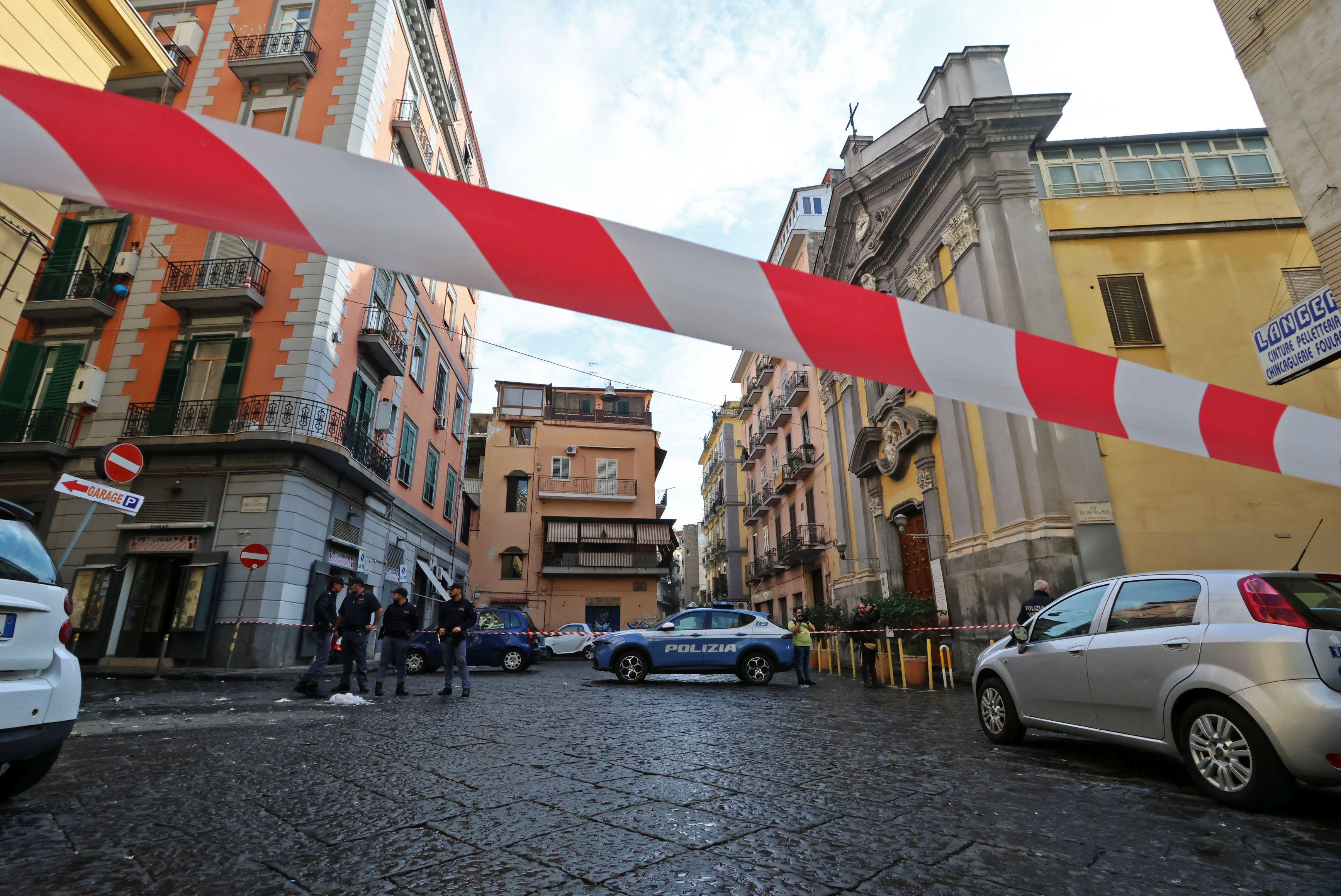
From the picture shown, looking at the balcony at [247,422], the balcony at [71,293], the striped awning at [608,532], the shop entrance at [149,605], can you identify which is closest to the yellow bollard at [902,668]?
the balcony at [247,422]

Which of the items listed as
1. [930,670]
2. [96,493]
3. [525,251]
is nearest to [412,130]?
[96,493]

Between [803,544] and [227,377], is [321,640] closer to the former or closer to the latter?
[227,377]

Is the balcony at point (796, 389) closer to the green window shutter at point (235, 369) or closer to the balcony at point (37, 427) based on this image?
the green window shutter at point (235, 369)

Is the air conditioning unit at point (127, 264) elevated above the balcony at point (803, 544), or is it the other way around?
the air conditioning unit at point (127, 264)

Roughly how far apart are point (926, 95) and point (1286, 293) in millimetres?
9699

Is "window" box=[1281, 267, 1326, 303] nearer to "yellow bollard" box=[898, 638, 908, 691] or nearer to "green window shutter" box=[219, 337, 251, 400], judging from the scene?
"yellow bollard" box=[898, 638, 908, 691]

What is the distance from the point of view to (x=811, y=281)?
6.49 ft

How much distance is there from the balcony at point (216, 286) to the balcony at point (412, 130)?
240 inches

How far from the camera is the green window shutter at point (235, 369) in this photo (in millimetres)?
15812

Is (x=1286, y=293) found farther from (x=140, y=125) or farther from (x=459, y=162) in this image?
(x=459, y=162)

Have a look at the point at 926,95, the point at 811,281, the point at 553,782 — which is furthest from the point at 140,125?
the point at 926,95

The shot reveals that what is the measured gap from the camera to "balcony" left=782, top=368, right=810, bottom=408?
2775 centimetres

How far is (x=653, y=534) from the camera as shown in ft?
120

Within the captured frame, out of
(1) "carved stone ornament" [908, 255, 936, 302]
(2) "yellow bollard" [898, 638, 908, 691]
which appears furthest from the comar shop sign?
(1) "carved stone ornament" [908, 255, 936, 302]
